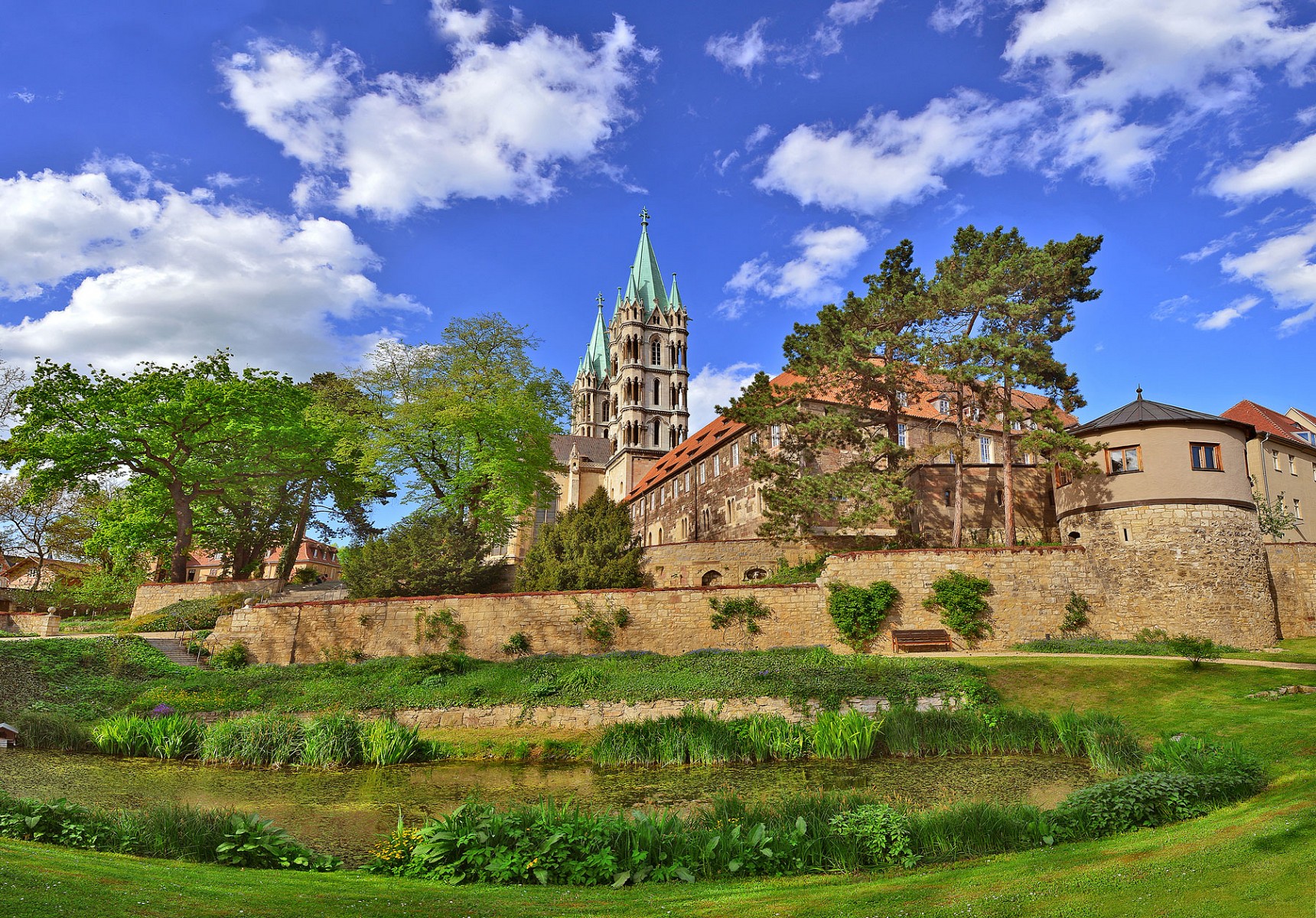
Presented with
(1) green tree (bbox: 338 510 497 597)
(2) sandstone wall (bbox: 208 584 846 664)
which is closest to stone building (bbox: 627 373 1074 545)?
(2) sandstone wall (bbox: 208 584 846 664)

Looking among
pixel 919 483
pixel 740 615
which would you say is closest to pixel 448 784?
pixel 740 615

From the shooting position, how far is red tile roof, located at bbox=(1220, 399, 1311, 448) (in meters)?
41.4

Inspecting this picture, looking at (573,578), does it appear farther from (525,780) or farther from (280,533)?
(280,533)

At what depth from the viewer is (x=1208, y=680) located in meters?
19.7

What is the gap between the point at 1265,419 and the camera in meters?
42.8

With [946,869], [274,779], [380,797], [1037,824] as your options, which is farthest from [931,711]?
[274,779]

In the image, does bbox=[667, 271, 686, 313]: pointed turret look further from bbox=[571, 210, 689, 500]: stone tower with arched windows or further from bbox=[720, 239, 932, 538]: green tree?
bbox=[720, 239, 932, 538]: green tree

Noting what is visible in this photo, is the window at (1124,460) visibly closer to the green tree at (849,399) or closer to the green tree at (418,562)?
the green tree at (849,399)

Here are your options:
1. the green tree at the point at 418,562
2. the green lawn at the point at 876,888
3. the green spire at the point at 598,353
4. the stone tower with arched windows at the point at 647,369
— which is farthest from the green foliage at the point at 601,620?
the green spire at the point at 598,353

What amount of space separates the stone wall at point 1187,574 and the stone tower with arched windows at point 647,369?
54777 mm

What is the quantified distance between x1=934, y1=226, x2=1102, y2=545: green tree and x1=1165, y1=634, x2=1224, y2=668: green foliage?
6588mm

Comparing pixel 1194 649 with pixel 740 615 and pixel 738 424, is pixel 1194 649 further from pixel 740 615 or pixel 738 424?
pixel 738 424

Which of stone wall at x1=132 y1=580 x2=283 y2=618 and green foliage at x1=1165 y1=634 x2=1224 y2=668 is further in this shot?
stone wall at x1=132 y1=580 x2=283 y2=618

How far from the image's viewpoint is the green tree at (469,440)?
35.4 meters
